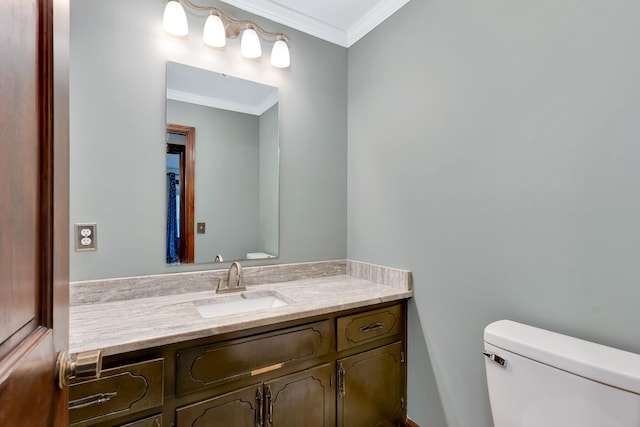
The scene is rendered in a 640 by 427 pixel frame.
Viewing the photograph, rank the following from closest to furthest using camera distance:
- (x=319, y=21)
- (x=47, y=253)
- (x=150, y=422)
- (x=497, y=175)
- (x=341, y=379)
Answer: (x=47, y=253), (x=150, y=422), (x=497, y=175), (x=341, y=379), (x=319, y=21)

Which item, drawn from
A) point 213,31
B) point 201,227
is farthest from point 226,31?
point 201,227

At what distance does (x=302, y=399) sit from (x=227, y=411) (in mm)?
338

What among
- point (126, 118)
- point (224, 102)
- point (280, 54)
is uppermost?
point (280, 54)

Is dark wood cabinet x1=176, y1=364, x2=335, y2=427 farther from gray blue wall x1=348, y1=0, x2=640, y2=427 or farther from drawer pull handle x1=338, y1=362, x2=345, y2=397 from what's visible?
gray blue wall x1=348, y1=0, x2=640, y2=427

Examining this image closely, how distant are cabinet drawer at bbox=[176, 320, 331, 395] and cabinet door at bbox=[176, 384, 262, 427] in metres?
0.07

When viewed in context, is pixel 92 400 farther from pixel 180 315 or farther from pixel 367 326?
pixel 367 326

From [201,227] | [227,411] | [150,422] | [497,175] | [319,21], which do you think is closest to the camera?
[150,422]

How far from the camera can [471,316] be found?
146cm

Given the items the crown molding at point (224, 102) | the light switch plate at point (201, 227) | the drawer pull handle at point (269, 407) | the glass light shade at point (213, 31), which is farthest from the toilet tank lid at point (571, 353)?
the glass light shade at point (213, 31)

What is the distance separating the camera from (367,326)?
5.28 feet

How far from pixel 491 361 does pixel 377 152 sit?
1.27 m

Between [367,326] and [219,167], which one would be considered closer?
[367,326]

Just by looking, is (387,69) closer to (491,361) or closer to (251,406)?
(491,361)

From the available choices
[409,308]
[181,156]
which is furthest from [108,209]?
[409,308]
